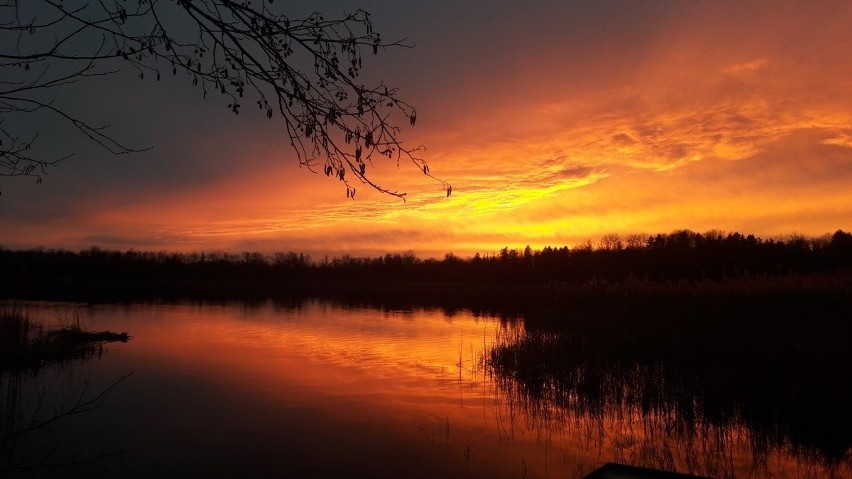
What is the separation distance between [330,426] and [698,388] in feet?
24.5

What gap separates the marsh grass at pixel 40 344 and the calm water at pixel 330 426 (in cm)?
95

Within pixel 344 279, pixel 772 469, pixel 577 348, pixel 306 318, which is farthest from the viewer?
pixel 344 279

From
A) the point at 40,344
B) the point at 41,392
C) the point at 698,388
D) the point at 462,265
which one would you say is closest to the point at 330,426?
the point at 41,392

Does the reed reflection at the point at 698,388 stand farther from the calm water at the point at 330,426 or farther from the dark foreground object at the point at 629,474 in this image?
the dark foreground object at the point at 629,474

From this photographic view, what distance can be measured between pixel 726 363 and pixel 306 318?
92.5ft

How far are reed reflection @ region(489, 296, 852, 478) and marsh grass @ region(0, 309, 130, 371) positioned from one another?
42.9 feet

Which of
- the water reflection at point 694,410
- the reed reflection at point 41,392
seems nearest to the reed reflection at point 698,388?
the water reflection at point 694,410

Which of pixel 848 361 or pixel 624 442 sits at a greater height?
pixel 848 361

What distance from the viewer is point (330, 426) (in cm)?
1103

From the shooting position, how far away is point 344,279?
126m

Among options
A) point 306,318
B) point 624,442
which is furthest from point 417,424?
point 306,318

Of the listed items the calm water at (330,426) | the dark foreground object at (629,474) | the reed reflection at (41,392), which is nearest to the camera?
the dark foreground object at (629,474)

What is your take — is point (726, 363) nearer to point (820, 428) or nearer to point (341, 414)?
point (820, 428)

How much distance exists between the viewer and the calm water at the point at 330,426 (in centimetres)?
867
